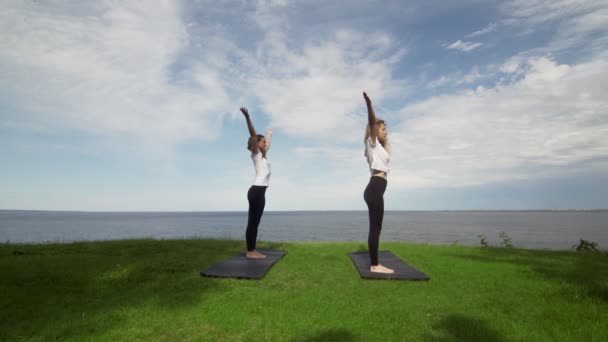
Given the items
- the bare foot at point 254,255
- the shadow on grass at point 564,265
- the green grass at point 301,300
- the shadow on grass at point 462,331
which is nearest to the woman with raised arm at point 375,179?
the green grass at point 301,300

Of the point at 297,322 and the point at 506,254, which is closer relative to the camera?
the point at 297,322

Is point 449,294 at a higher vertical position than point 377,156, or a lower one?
lower

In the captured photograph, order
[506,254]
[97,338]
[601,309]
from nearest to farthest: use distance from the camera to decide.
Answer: [97,338] → [601,309] → [506,254]

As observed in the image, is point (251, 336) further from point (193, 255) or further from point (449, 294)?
point (193, 255)

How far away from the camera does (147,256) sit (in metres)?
7.11

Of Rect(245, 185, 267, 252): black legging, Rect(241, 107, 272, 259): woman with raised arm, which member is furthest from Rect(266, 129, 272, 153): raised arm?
Rect(245, 185, 267, 252): black legging

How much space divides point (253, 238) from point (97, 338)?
4.26 metres

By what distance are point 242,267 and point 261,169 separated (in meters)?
2.29

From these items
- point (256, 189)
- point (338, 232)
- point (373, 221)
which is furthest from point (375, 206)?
point (338, 232)

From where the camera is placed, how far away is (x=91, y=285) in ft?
16.5

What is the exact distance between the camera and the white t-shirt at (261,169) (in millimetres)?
7312

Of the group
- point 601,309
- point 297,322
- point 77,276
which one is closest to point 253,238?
point 77,276

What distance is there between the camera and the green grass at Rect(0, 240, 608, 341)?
326 centimetres

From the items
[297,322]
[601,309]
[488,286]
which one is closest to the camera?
Result: [297,322]
